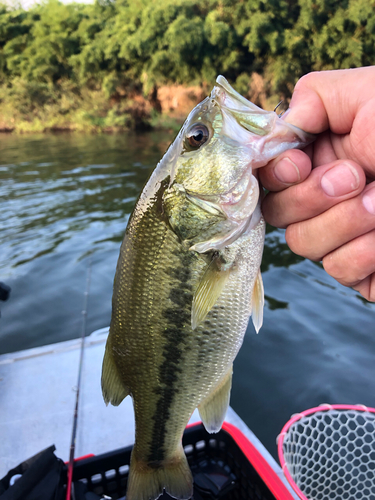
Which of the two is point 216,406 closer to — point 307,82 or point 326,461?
point 326,461

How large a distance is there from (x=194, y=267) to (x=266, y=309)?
3685 millimetres

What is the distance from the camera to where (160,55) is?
97.3ft

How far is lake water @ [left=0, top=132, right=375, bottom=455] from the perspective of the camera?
142 inches

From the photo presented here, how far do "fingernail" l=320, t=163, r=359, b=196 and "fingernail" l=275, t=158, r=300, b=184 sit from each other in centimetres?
11

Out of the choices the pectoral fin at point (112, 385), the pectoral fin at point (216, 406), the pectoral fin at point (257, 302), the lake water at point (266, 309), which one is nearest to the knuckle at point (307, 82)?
the pectoral fin at point (257, 302)

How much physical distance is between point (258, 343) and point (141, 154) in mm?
16438

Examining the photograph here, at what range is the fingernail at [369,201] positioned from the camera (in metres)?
1.35

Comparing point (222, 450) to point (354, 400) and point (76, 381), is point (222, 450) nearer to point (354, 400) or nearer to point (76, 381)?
point (76, 381)

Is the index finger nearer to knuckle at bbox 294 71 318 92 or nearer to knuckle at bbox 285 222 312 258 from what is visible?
knuckle at bbox 294 71 318 92

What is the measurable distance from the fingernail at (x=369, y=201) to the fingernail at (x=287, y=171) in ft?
0.88

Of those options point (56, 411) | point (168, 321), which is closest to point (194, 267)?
point (168, 321)

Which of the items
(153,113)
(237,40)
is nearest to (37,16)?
(153,113)

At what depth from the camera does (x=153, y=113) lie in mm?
31703

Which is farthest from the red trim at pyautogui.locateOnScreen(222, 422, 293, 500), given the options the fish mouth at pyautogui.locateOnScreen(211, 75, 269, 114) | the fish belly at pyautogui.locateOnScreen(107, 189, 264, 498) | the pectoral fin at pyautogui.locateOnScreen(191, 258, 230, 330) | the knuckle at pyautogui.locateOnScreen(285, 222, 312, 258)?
the fish mouth at pyautogui.locateOnScreen(211, 75, 269, 114)
